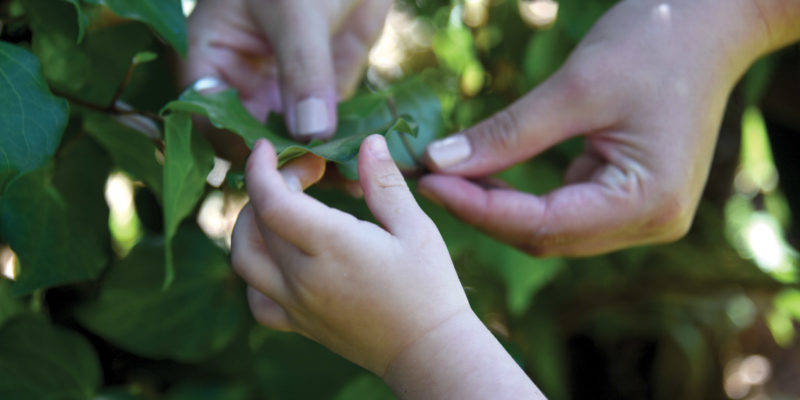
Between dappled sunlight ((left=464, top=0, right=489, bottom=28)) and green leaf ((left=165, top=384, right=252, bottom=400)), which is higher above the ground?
dappled sunlight ((left=464, top=0, right=489, bottom=28))

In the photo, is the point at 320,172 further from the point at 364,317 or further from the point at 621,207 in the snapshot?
the point at 621,207

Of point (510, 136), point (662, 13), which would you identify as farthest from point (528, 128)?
point (662, 13)

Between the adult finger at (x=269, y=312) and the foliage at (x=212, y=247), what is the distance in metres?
0.08

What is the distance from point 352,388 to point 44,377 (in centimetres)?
25

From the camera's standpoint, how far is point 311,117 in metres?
0.51

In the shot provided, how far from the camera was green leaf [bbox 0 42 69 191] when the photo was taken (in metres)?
0.35

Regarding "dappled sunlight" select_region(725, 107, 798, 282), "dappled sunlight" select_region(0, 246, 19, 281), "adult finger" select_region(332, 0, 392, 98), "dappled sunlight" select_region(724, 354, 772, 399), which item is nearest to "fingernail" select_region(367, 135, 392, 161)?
"adult finger" select_region(332, 0, 392, 98)

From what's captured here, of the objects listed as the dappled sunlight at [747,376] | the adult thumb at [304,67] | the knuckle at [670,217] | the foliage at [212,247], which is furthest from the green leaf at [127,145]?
the dappled sunlight at [747,376]

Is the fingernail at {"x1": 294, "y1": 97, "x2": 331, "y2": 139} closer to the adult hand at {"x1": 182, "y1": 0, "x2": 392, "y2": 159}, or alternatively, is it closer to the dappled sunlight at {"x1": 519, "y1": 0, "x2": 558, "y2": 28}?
the adult hand at {"x1": 182, "y1": 0, "x2": 392, "y2": 159}

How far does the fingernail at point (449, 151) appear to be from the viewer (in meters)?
0.54

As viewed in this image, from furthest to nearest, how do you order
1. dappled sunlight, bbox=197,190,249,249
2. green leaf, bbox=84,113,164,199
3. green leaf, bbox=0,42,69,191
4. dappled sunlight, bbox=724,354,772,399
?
dappled sunlight, bbox=724,354,772,399 → dappled sunlight, bbox=197,190,249,249 → green leaf, bbox=84,113,164,199 → green leaf, bbox=0,42,69,191

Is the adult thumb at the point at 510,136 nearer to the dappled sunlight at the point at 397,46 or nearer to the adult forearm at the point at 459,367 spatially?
the adult forearm at the point at 459,367

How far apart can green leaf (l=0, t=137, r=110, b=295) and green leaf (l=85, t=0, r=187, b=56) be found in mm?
117

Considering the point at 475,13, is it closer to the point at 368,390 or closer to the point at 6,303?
the point at 368,390
